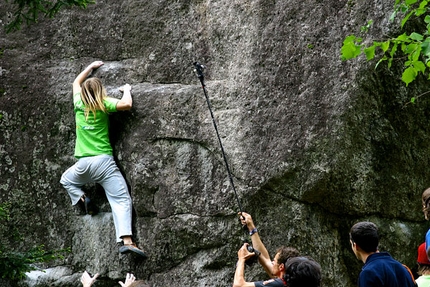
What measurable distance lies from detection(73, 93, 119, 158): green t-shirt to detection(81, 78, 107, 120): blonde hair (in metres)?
0.06

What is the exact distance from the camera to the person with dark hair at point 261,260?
5595 millimetres

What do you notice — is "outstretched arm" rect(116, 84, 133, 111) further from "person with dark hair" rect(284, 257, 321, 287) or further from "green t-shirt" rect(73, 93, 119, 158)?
"person with dark hair" rect(284, 257, 321, 287)

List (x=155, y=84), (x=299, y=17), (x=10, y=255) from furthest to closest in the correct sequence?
1. (x=155, y=84)
2. (x=299, y=17)
3. (x=10, y=255)

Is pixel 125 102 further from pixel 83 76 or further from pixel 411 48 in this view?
pixel 411 48

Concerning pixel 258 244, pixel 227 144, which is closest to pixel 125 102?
pixel 227 144

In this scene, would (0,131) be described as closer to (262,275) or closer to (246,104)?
(246,104)

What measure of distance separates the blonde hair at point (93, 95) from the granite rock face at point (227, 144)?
0.98 ft

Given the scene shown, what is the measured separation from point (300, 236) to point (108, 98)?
3086 millimetres

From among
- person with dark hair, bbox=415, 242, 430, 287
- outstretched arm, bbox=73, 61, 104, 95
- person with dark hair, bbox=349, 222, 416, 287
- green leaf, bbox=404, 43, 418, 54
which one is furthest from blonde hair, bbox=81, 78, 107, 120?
person with dark hair, bbox=415, 242, 430, 287

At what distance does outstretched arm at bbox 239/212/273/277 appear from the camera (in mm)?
6867

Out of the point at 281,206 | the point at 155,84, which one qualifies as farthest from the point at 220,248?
the point at 155,84

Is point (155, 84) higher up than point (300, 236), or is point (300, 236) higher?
point (155, 84)

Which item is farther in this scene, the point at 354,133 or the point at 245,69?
the point at 245,69

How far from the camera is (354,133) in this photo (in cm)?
779
